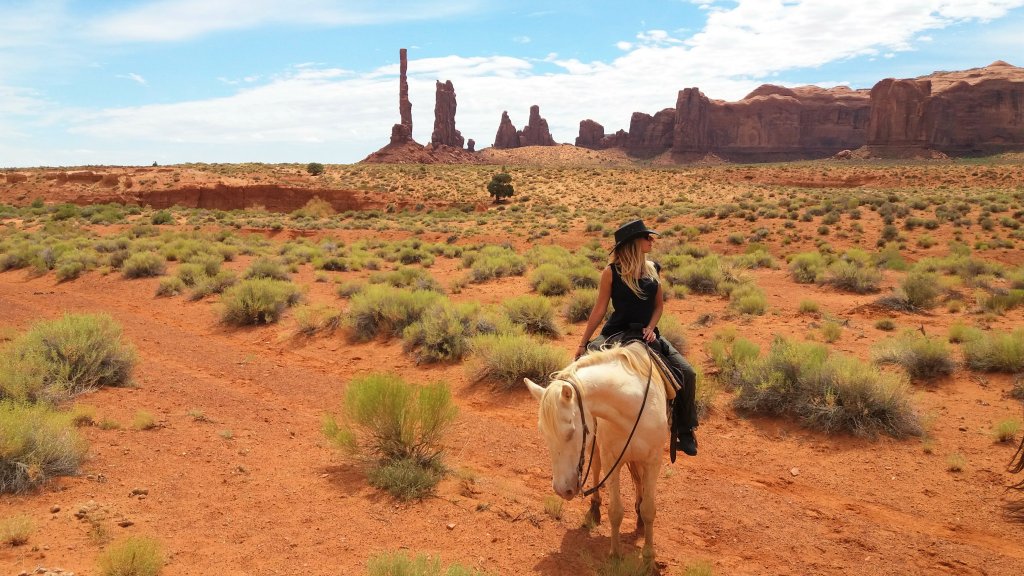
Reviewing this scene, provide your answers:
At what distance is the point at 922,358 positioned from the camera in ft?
30.4

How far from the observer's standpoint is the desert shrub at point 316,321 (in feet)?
41.1

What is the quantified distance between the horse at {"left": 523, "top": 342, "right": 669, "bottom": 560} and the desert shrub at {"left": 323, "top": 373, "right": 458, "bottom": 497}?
2.11 m

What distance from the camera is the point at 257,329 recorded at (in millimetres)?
12891

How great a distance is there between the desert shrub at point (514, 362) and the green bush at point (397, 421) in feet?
9.63

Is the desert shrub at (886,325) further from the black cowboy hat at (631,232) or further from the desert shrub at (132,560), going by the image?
the desert shrub at (132,560)

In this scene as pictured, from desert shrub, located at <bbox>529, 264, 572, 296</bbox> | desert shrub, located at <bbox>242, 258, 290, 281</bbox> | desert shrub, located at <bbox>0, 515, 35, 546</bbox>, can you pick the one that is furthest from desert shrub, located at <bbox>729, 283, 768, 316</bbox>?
desert shrub, located at <bbox>0, 515, 35, 546</bbox>

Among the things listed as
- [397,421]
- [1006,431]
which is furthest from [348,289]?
[1006,431]

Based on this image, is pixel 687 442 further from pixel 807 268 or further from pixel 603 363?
pixel 807 268

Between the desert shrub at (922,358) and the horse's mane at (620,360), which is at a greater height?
the horse's mane at (620,360)

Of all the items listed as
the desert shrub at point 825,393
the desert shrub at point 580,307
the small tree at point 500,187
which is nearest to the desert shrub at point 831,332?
the desert shrub at point 825,393

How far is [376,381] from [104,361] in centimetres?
495

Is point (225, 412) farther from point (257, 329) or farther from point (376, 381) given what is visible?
point (257, 329)

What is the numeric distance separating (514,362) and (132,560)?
5.90m

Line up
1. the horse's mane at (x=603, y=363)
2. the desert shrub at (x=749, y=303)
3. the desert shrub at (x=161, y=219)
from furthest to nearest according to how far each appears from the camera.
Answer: the desert shrub at (x=161, y=219), the desert shrub at (x=749, y=303), the horse's mane at (x=603, y=363)
